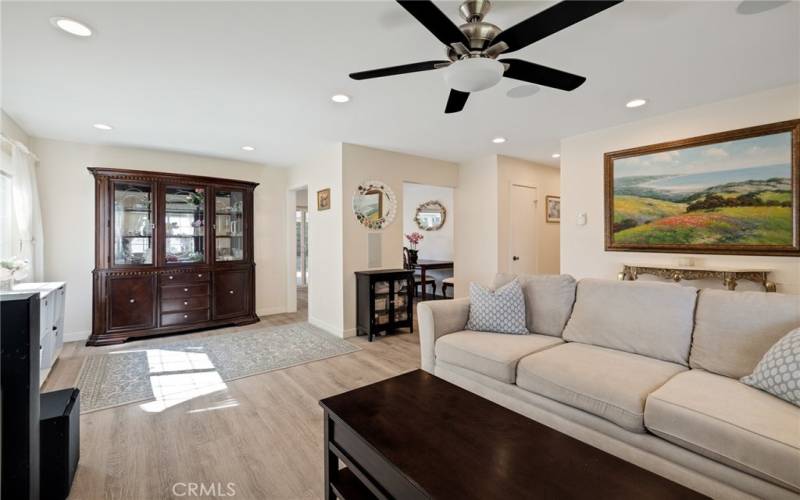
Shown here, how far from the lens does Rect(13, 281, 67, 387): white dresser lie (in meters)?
2.91

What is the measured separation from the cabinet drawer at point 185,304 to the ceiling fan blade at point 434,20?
14.6 ft

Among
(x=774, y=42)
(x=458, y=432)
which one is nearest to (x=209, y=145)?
(x=458, y=432)

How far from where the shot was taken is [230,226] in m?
5.07

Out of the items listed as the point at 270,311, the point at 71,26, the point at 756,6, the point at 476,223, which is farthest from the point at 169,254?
the point at 756,6

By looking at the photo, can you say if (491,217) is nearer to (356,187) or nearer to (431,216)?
(356,187)

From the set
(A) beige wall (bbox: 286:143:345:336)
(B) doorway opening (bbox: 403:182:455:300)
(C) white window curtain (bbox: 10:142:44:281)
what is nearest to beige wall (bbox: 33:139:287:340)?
(C) white window curtain (bbox: 10:142:44:281)

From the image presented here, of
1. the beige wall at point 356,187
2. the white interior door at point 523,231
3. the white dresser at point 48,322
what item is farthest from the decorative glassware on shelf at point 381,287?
the white dresser at point 48,322

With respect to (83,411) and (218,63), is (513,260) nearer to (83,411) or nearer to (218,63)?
(218,63)

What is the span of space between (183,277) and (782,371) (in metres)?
5.39

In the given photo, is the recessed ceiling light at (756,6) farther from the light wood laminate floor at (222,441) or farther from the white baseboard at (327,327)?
the white baseboard at (327,327)

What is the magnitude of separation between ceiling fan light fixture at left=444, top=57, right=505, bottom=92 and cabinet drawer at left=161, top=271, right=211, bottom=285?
168 inches

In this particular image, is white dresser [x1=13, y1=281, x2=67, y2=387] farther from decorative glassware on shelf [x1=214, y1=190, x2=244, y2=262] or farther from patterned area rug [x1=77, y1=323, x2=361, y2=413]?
decorative glassware on shelf [x1=214, y1=190, x2=244, y2=262]

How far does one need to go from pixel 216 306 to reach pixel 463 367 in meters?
3.76

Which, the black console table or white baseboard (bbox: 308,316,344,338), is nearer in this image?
the black console table
